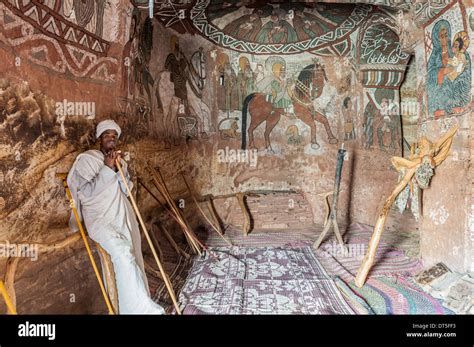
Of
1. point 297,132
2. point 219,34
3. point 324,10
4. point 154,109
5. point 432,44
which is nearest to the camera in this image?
point 432,44

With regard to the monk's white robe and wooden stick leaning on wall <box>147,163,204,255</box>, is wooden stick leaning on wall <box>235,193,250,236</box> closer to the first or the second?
wooden stick leaning on wall <box>147,163,204,255</box>

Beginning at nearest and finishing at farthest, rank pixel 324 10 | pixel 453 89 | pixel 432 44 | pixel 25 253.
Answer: pixel 25 253 → pixel 453 89 → pixel 432 44 → pixel 324 10

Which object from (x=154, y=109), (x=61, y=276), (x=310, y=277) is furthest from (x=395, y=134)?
(x=61, y=276)

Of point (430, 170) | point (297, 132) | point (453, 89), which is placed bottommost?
point (430, 170)

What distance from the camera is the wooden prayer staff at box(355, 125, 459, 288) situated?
172 inches

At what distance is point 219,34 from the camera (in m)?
7.44

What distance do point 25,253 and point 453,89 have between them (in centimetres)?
532

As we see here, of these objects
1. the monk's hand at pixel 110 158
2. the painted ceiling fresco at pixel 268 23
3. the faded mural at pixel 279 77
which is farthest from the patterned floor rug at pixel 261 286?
the painted ceiling fresco at pixel 268 23

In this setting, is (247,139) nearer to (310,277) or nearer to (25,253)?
(310,277)

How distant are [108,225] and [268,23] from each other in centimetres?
603

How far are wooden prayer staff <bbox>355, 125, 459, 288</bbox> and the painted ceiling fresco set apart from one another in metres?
3.33

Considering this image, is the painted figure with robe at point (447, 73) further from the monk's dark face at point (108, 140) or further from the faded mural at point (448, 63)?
the monk's dark face at point (108, 140)

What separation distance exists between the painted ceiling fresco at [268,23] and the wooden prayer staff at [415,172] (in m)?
A: 3.33

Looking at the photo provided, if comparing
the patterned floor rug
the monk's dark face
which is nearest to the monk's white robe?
the monk's dark face
